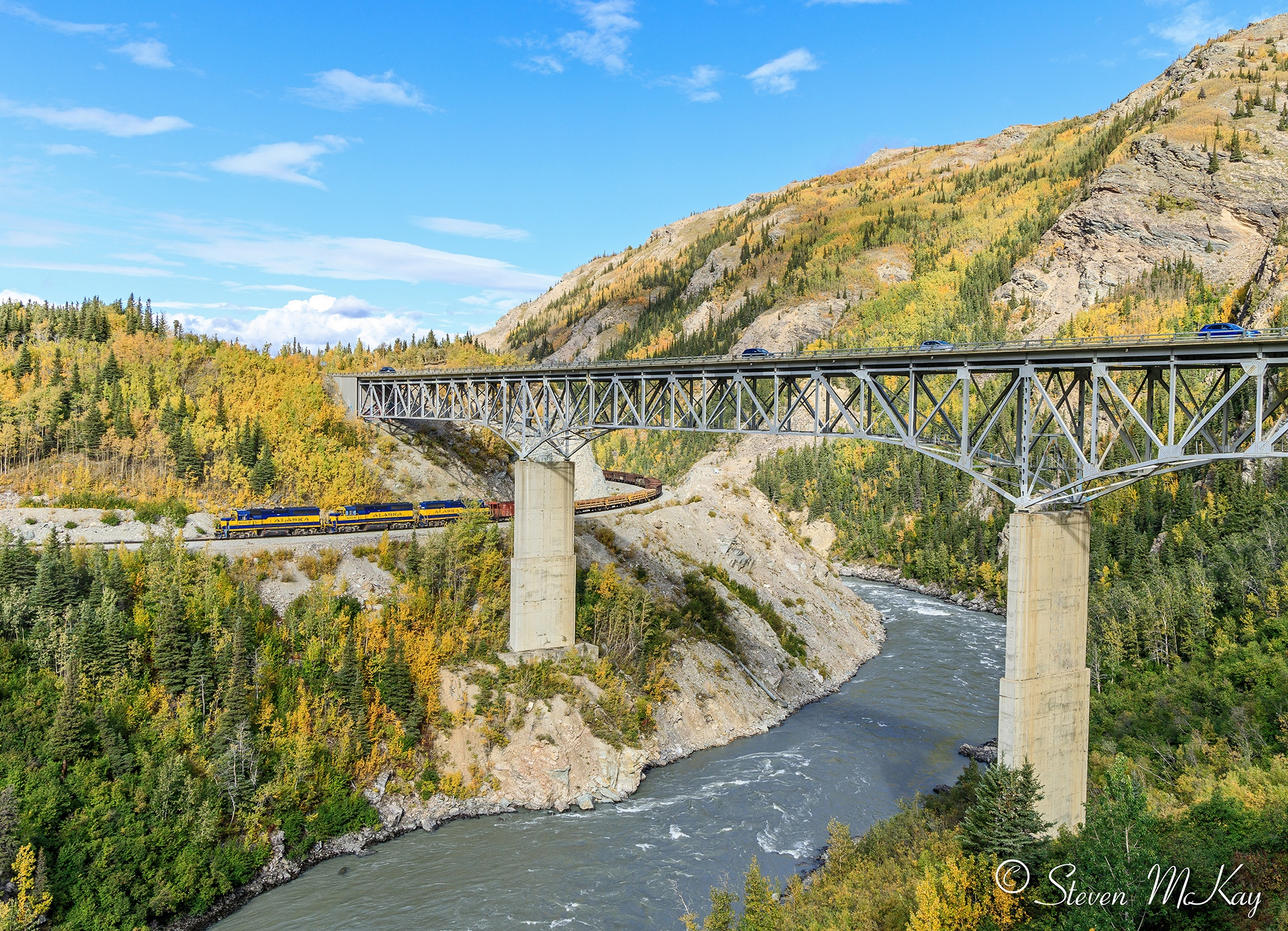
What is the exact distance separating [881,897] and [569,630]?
2415 cm

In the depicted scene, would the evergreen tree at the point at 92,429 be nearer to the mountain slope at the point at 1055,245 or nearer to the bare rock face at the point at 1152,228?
the mountain slope at the point at 1055,245

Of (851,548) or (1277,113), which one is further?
(1277,113)

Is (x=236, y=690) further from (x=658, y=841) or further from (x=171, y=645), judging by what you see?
(x=658, y=841)

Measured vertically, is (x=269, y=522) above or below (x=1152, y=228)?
below

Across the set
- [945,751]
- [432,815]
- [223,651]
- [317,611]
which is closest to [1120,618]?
[945,751]

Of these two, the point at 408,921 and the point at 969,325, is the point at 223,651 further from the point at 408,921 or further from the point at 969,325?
the point at 969,325

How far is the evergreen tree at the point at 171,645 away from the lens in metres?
33.5

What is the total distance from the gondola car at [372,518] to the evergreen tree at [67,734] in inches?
751

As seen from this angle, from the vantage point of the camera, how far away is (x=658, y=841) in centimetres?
3250

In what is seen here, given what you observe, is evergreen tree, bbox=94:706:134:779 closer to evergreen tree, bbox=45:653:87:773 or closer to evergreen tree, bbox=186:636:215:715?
evergreen tree, bbox=45:653:87:773

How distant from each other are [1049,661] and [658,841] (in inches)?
639

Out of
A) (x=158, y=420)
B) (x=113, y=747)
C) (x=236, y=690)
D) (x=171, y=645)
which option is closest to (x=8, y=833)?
(x=113, y=747)

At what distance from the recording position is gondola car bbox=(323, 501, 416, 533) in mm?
48906

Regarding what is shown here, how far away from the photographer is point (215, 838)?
2959cm
